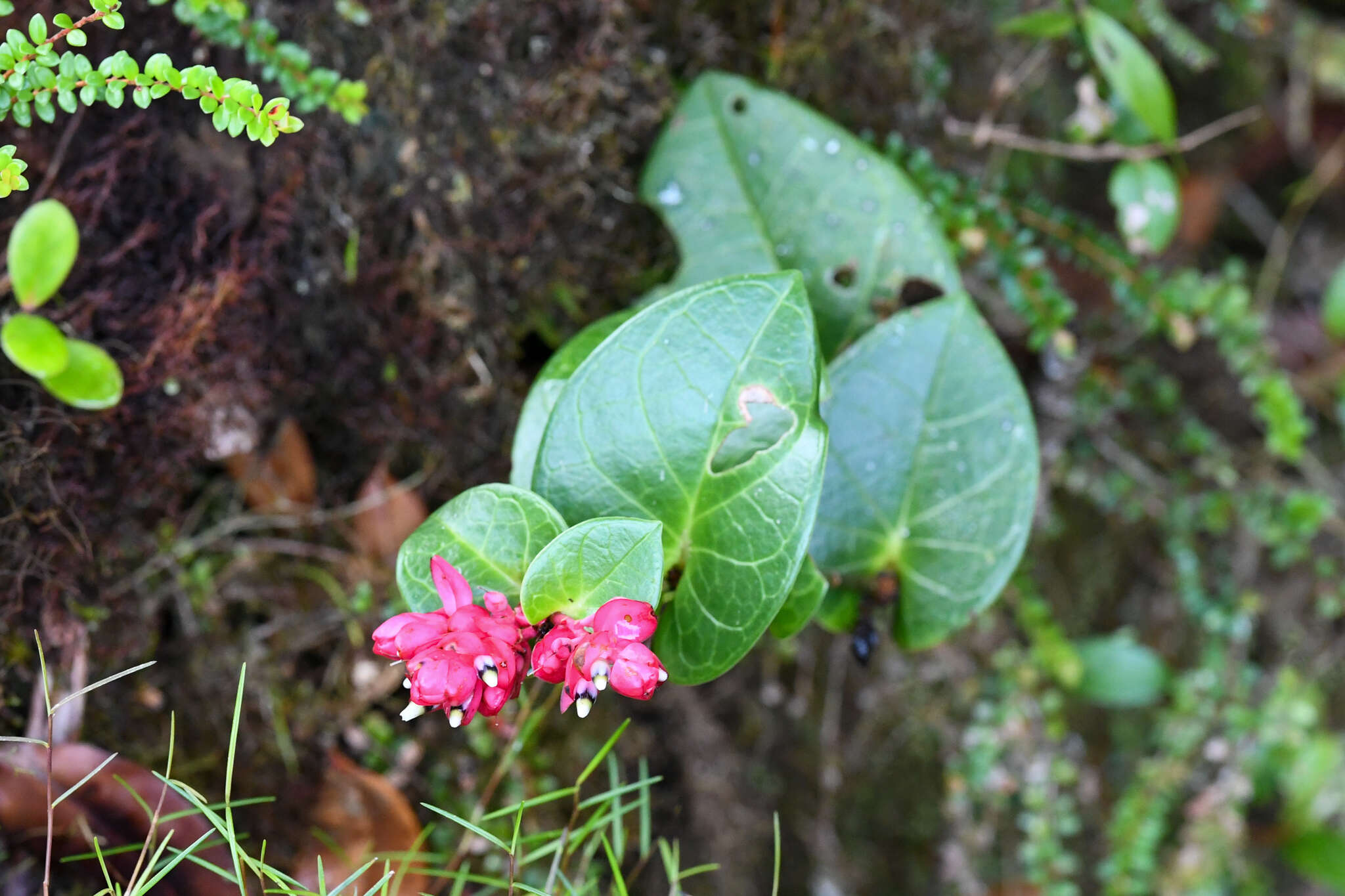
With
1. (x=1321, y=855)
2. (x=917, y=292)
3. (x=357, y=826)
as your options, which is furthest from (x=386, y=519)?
(x=1321, y=855)

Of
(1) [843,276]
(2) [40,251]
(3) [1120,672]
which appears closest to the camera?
(2) [40,251]

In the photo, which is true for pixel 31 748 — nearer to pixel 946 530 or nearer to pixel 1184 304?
pixel 946 530

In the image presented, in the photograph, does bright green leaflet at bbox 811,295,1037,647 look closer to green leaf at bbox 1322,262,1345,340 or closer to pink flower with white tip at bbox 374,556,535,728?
pink flower with white tip at bbox 374,556,535,728

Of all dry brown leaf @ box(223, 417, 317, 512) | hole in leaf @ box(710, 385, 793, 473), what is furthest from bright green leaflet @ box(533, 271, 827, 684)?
dry brown leaf @ box(223, 417, 317, 512)

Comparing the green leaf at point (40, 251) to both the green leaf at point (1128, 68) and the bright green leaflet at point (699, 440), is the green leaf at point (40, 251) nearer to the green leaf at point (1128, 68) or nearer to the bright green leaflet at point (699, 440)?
the bright green leaflet at point (699, 440)

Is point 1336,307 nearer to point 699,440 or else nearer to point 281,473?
point 699,440

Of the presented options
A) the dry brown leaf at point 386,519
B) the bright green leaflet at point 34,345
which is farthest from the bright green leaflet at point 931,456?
the bright green leaflet at point 34,345
